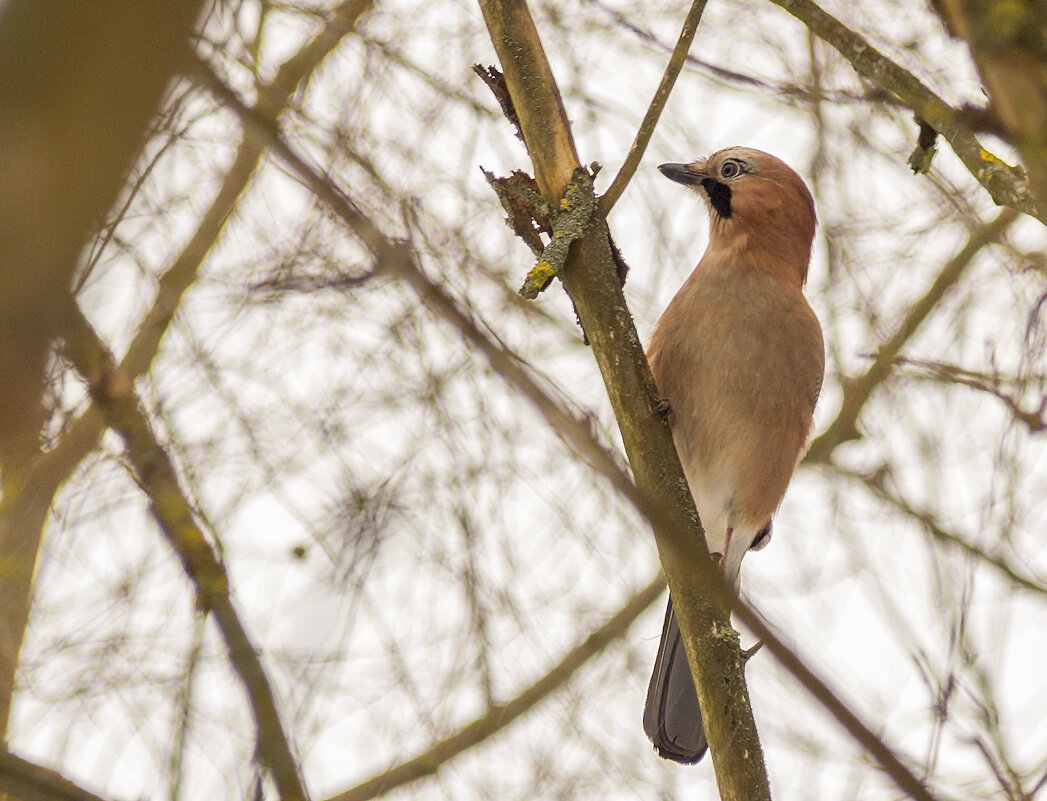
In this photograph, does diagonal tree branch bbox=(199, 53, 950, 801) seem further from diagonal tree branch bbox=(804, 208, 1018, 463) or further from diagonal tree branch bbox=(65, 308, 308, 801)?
diagonal tree branch bbox=(804, 208, 1018, 463)

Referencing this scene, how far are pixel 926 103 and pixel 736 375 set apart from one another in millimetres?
1589


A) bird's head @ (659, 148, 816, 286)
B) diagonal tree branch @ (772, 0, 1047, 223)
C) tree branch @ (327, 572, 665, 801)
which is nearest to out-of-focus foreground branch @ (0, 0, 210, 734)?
diagonal tree branch @ (772, 0, 1047, 223)

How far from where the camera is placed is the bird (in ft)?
12.8

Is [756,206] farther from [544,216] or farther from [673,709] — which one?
[673,709]

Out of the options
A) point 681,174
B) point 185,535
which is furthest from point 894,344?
point 185,535

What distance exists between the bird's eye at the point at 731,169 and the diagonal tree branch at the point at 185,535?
2.54 meters

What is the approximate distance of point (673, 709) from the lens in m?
4.00

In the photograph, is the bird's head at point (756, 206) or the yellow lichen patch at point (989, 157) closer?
the yellow lichen patch at point (989, 157)

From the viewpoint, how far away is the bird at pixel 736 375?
3895 millimetres

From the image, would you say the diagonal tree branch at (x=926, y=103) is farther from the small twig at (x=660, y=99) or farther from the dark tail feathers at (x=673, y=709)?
the dark tail feathers at (x=673, y=709)

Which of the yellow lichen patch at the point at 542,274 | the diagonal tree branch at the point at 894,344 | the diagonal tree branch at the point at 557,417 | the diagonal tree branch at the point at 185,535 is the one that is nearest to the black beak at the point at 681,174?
the diagonal tree branch at the point at 894,344

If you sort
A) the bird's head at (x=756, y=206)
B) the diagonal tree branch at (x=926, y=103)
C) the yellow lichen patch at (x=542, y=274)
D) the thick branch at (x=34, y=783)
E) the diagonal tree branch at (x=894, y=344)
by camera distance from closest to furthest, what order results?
the thick branch at (x=34, y=783) → the diagonal tree branch at (x=926, y=103) → the yellow lichen patch at (x=542, y=274) → the bird's head at (x=756, y=206) → the diagonal tree branch at (x=894, y=344)

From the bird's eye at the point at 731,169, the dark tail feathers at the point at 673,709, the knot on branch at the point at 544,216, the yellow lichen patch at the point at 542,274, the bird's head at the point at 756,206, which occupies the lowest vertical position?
the dark tail feathers at the point at 673,709

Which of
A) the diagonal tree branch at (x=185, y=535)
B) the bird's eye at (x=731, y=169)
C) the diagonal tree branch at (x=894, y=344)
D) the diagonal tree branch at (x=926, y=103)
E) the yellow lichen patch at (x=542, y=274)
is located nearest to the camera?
the diagonal tree branch at (x=185, y=535)
